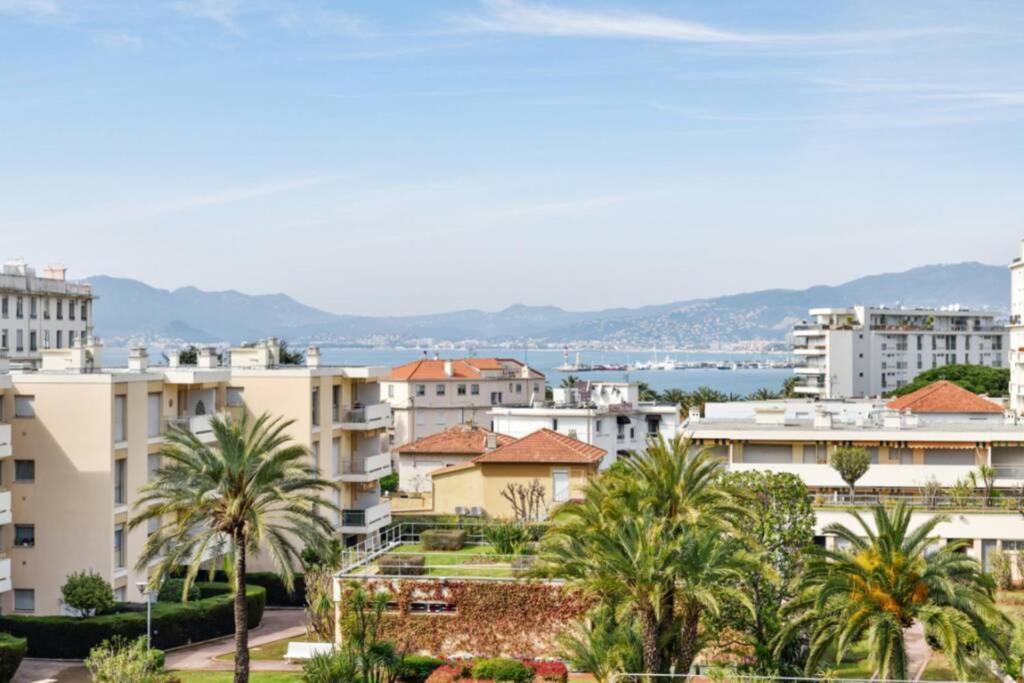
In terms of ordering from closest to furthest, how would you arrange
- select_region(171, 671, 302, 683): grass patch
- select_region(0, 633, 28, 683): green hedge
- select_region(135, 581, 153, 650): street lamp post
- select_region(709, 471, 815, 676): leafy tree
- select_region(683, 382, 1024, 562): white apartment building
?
1. select_region(709, 471, 815, 676): leafy tree
2. select_region(0, 633, 28, 683): green hedge
3. select_region(171, 671, 302, 683): grass patch
4. select_region(135, 581, 153, 650): street lamp post
5. select_region(683, 382, 1024, 562): white apartment building

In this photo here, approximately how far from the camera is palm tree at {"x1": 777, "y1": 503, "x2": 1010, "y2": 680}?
30594 mm

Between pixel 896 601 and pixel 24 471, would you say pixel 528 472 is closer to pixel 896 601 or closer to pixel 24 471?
pixel 24 471

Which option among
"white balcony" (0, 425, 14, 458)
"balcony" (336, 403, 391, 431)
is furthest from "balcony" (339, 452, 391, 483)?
"white balcony" (0, 425, 14, 458)

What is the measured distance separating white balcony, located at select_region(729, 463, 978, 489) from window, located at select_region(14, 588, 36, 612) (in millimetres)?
25302

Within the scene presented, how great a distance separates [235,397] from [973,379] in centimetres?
9507

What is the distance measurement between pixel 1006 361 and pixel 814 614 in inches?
5523

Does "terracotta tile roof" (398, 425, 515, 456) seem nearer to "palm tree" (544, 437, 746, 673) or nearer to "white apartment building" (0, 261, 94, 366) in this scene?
"palm tree" (544, 437, 746, 673)

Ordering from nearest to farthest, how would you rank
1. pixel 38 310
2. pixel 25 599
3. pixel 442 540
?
1. pixel 25 599
2. pixel 442 540
3. pixel 38 310

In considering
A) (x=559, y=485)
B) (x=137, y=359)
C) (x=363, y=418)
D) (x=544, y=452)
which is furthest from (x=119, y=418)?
(x=559, y=485)

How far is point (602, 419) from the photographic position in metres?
83.1

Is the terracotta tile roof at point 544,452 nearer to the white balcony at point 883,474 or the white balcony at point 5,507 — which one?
the white balcony at point 883,474

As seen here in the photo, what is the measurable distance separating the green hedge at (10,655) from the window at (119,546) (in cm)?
698

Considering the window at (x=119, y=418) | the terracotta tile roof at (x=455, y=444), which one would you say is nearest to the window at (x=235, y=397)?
the window at (x=119, y=418)

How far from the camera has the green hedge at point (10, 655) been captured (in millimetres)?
37469
